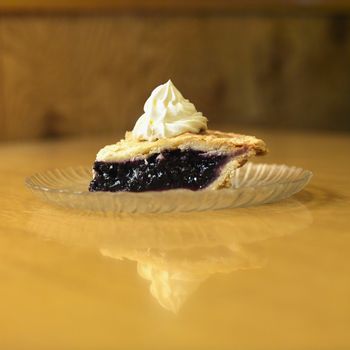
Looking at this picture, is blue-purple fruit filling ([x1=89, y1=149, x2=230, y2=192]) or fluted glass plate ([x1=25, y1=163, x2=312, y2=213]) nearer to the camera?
fluted glass plate ([x1=25, y1=163, x2=312, y2=213])

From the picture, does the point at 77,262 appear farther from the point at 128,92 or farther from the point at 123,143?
the point at 128,92

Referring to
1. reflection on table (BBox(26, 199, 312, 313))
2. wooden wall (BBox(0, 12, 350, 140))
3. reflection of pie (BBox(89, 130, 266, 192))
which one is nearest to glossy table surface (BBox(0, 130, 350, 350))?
reflection on table (BBox(26, 199, 312, 313))

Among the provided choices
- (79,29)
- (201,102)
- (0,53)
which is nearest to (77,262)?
(0,53)

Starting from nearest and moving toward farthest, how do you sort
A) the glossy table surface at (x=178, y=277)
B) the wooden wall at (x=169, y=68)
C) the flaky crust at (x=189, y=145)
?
the glossy table surface at (x=178, y=277)
the flaky crust at (x=189, y=145)
the wooden wall at (x=169, y=68)

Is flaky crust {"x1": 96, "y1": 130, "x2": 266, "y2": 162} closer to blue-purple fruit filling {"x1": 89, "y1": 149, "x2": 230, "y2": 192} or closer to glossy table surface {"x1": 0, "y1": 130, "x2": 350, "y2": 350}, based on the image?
blue-purple fruit filling {"x1": 89, "y1": 149, "x2": 230, "y2": 192}

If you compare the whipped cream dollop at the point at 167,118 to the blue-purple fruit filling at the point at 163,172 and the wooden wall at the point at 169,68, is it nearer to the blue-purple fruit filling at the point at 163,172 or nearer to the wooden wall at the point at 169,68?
the blue-purple fruit filling at the point at 163,172

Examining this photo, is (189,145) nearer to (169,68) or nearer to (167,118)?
(167,118)

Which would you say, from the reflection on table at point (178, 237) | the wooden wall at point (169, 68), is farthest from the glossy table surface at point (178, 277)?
the wooden wall at point (169, 68)
